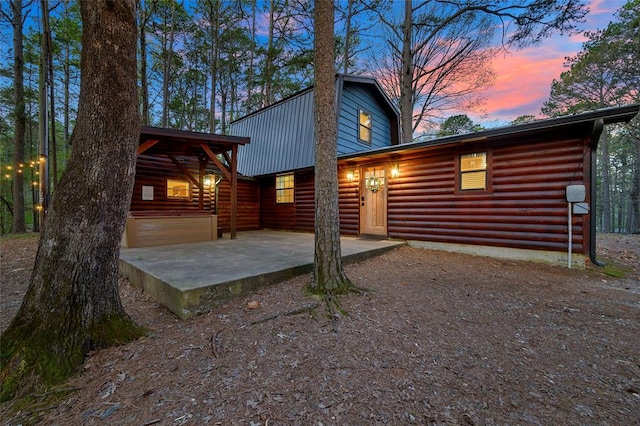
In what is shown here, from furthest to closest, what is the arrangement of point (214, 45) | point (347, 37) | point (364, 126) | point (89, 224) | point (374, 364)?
point (214, 45), point (347, 37), point (364, 126), point (89, 224), point (374, 364)

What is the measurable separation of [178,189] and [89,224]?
26.3ft

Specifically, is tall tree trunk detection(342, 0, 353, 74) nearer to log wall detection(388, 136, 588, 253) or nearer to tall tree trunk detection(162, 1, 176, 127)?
tall tree trunk detection(162, 1, 176, 127)

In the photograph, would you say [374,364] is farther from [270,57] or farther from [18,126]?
[270,57]

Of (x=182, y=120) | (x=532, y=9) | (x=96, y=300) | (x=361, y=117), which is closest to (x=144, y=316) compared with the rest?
(x=96, y=300)

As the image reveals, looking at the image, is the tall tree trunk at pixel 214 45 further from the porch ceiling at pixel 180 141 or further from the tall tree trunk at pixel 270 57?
the porch ceiling at pixel 180 141

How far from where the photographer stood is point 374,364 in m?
1.91

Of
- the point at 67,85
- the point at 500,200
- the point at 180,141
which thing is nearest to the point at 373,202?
the point at 500,200

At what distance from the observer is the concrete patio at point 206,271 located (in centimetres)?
290

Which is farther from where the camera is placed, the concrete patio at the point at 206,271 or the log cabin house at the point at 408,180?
the log cabin house at the point at 408,180

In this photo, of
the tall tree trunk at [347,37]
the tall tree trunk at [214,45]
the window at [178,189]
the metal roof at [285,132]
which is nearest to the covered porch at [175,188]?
the window at [178,189]

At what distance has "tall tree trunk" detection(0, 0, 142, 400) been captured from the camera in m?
1.92

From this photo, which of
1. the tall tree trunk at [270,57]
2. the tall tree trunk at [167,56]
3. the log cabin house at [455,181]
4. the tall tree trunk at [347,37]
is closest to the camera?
the log cabin house at [455,181]

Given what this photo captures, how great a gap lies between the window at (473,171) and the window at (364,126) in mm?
4653

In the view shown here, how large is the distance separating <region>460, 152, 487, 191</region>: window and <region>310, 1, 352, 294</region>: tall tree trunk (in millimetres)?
4523
